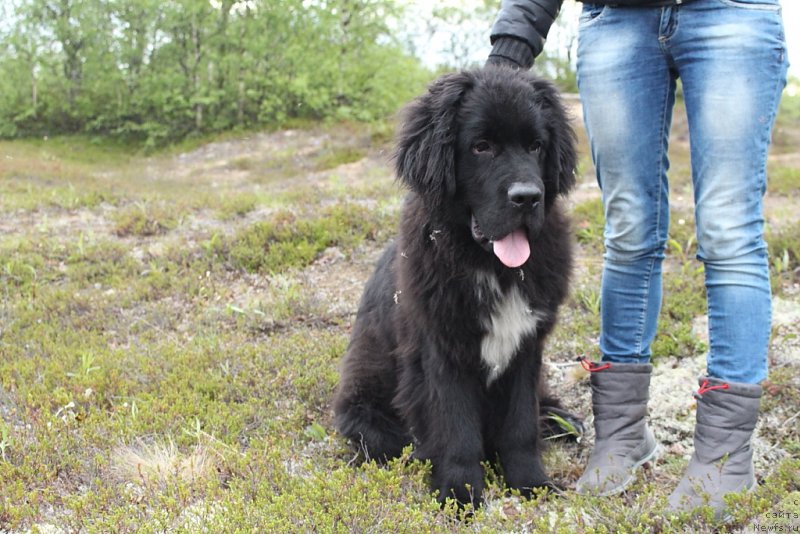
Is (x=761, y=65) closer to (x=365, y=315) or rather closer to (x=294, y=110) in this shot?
(x=365, y=315)

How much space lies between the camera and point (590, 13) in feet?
8.65

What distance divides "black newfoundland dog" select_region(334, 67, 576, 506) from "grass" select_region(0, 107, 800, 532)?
0.63 ft

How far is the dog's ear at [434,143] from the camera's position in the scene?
2.63m

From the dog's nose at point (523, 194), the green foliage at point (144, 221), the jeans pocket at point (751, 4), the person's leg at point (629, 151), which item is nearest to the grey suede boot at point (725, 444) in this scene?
the person's leg at point (629, 151)

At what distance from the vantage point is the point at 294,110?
18.4 metres

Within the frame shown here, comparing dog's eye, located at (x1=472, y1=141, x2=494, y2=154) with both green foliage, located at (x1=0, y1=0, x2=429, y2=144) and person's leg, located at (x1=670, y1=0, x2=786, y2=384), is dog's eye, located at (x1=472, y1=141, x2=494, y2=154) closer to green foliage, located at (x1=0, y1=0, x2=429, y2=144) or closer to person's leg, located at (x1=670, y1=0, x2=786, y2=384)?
person's leg, located at (x1=670, y1=0, x2=786, y2=384)

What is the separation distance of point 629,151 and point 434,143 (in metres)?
0.75

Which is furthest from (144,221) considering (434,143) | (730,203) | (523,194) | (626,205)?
(730,203)

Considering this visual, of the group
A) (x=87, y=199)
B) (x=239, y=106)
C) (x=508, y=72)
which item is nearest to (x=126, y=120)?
(x=239, y=106)

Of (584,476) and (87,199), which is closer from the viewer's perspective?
(584,476)

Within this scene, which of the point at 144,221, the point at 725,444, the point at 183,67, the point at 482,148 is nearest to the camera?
the point at 725,444

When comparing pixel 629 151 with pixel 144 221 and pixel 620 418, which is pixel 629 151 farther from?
pixel 144 221

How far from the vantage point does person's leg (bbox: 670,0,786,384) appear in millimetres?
2273

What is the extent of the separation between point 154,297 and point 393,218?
241cm
